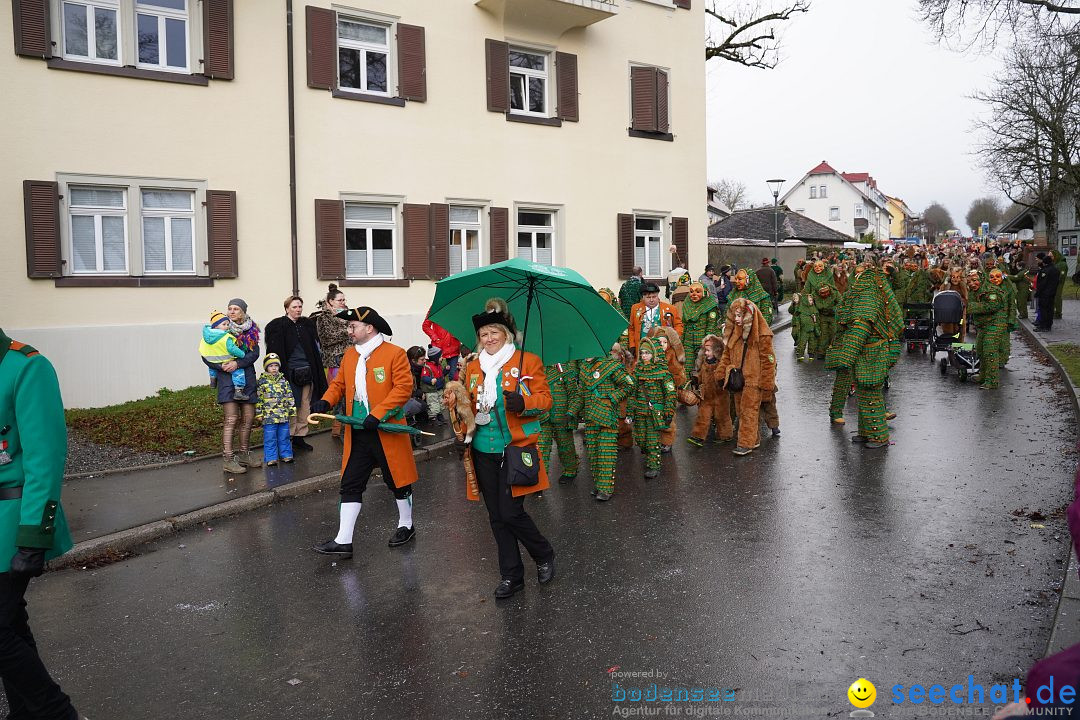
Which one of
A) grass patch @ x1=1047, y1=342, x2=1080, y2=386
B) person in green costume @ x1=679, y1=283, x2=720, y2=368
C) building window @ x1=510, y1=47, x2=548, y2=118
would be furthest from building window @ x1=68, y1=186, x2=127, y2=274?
grass patch @ x1=1047, y1=342, x2=1080, y2=386

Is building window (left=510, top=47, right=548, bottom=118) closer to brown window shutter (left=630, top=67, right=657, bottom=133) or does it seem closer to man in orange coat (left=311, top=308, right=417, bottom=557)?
brown window shutter (left=630, top=67, right=657, bottom=133)

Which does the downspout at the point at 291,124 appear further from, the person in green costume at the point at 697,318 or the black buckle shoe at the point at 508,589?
the black buckle shoe at the point at 508,589

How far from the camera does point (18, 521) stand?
141 inches

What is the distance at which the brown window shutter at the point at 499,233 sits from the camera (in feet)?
58.4

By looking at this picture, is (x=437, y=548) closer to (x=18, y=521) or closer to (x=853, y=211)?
(x=18, y=521)

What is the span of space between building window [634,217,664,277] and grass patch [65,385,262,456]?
1078cm

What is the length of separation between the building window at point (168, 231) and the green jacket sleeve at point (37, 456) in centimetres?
1145

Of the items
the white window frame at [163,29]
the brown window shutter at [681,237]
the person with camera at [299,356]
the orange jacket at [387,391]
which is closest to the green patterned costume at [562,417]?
the orange jacket at [387,391]

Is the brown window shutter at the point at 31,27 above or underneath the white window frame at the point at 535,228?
above

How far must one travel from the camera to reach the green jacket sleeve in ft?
11.6

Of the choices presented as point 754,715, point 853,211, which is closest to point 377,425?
point 754,715

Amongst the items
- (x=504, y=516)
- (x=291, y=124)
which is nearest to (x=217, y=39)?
(x=291, y=124)

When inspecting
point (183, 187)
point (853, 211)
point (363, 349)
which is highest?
point (853, 211)

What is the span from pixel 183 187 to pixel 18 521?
1186 cm
